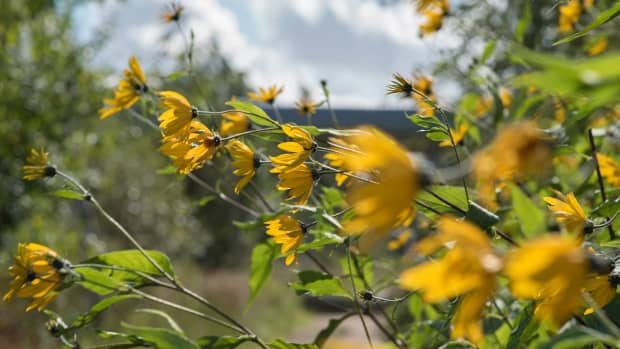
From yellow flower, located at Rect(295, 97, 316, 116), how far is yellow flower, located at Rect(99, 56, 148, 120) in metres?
0.33

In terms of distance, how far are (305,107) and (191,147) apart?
66 cm

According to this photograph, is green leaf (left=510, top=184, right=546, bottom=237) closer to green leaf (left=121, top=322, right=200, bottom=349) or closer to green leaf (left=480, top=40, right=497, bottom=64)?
green leaf (left=121, top=322, right=200, bottom=349)

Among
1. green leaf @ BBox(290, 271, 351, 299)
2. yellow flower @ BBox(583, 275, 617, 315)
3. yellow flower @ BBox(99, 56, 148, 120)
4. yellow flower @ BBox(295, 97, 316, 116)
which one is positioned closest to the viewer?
yellow flower @ BBox(583, 275, 617, 315)

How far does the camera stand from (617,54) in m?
0.35

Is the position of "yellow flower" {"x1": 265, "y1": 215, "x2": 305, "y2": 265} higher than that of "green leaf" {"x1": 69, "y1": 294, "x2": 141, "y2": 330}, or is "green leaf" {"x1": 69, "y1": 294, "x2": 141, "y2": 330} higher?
"yellow flower" {"x1": 265, "y1": 215, "x2": 305, "y2": 265}

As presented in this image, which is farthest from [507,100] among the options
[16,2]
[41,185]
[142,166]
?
[142,166]

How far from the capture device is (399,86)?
963 millimetres

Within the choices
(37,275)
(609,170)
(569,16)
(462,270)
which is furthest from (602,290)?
(569,16)

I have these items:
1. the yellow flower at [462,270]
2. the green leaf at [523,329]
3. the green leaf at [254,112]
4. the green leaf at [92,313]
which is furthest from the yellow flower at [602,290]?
the green leaf at [92,313]

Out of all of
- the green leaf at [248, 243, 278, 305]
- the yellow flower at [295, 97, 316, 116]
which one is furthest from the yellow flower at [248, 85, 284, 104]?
the green leaf at [248, 243, 278, 305]

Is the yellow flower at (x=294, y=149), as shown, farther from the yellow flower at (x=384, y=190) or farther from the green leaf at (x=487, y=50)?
the green leaf at (x=487, y=50)

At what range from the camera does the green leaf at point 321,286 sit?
937 millimetres

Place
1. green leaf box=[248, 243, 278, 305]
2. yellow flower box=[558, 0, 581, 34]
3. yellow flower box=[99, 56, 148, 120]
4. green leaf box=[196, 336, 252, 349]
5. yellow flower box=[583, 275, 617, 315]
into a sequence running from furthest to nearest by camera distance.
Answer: yellow flower box=[558, 0, 581, 34]
yellow flower box=[99, 56, 148, 120]
green leaf box=[248, 243, 278, 305]
green leaf box=[196, 336, 252, 349]
yellow flower box=[583, 275, 617, 315]

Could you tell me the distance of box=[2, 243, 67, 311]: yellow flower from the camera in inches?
35.0
